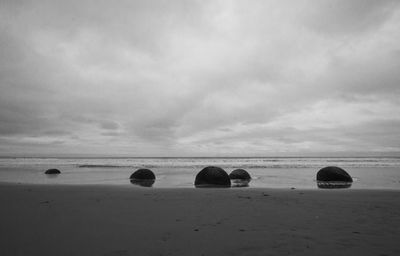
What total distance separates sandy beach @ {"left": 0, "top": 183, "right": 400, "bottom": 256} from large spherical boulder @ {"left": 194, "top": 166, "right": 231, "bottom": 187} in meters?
6.44

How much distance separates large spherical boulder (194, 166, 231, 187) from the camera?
1466cm

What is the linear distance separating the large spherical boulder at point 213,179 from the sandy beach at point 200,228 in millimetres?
6442

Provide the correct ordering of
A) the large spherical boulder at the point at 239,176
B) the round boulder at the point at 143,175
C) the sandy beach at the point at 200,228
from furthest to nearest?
the large spherical boulder at the point at 239,176 < the round boulder at the point at 143,175 < the sandy beach at the point at 200,228

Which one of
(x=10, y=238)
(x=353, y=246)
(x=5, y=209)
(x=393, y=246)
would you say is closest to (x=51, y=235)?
(x=10, y=238)

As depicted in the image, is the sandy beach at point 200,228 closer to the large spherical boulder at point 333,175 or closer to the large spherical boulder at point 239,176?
the large spherical boulder at point 333,175

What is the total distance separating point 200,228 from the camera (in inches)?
206

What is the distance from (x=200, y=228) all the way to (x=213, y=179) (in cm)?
964

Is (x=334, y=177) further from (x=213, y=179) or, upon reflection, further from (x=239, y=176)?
(x=213, y=179)

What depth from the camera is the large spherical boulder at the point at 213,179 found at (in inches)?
577

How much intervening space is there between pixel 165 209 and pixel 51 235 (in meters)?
2.94

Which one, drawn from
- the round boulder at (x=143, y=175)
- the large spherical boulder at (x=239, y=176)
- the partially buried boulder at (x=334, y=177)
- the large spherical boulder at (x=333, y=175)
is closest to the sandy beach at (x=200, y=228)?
the partially buried boulder at (x=334, y=177)

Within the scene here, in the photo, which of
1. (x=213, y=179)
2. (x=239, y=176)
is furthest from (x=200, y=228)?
(x=239, y=176)

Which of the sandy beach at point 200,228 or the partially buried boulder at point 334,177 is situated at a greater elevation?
the partially buried boulder at point 334,177

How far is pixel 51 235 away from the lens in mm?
4816
